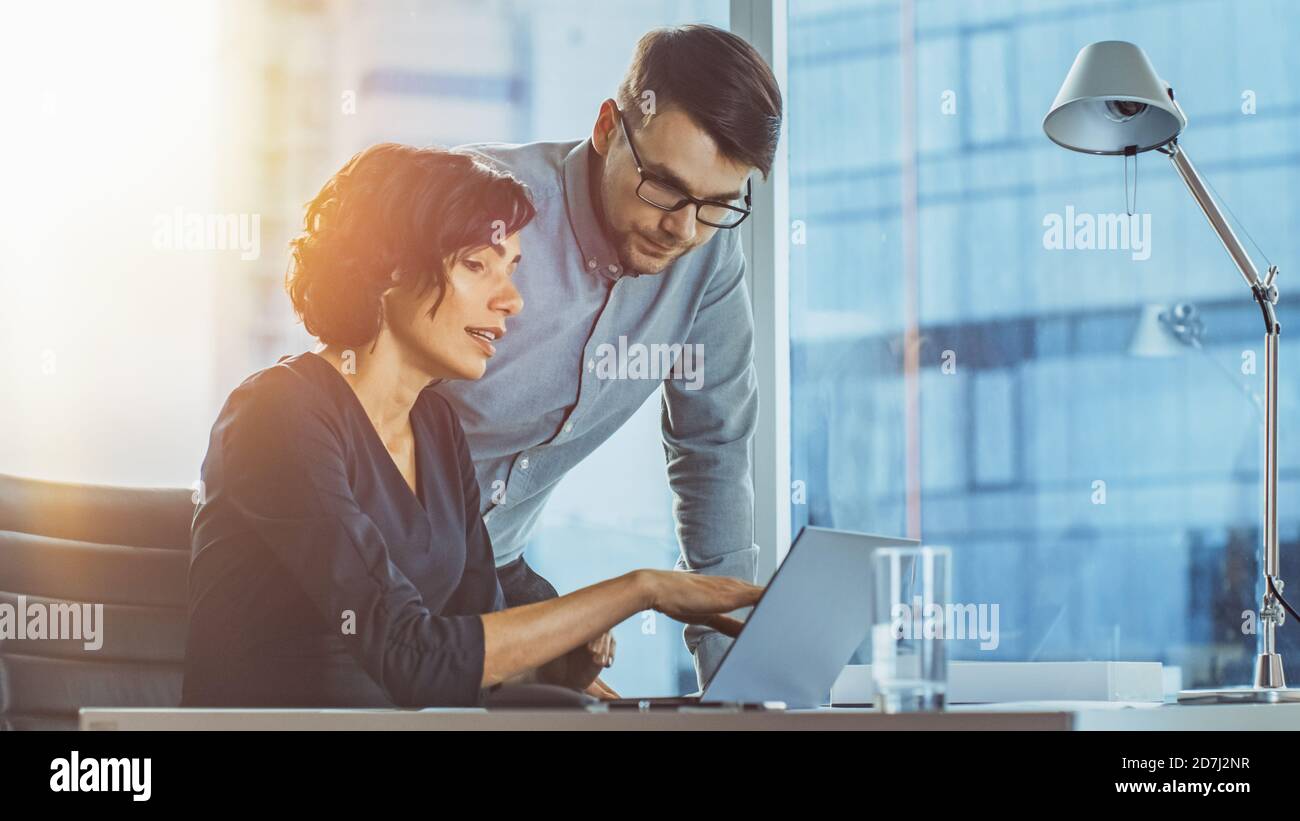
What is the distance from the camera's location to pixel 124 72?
102 inches

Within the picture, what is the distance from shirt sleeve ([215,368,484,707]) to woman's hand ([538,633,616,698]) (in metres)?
0.20

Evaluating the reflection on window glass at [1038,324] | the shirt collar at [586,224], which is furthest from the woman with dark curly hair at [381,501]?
the reflection on window glass at [1038,324]

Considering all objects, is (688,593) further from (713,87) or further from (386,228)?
(713,87)

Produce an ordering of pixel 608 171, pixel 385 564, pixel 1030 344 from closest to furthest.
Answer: pixel 385 564, pixel 608 171, pixel 1030 344

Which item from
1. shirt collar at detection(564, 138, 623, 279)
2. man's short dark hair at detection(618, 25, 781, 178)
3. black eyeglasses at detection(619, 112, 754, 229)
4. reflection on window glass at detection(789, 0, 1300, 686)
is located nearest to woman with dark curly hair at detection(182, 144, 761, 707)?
shirt collar at detection(564, 138, 623, 279)

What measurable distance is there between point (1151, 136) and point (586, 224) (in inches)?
40.9

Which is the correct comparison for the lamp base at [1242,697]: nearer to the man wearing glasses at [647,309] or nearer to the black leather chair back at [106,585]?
the man wearing glasses at [647,309]

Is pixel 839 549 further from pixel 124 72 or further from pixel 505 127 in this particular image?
pixel 124 72

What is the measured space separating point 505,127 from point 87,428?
1004mm

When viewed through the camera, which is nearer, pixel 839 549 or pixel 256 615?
pixel 839 549

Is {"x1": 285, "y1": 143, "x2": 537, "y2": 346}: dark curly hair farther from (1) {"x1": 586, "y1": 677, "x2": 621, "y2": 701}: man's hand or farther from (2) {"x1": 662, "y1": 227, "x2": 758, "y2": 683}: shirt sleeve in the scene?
(1) {"x1": 586, "y1": 677, "x2": 621, "y2": 701}: man's hand

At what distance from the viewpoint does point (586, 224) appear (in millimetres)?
2520
